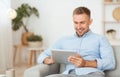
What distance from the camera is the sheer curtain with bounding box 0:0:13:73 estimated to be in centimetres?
478

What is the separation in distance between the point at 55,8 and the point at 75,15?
10.1ft

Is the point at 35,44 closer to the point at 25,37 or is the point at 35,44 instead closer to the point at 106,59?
the point at 25,37

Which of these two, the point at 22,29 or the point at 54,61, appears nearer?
the point at 54,61

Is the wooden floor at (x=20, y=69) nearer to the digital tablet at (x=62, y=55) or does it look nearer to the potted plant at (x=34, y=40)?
the potted plant at (x=34, y=40)

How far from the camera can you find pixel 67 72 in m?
2.37

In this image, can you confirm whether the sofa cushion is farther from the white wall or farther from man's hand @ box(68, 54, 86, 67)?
the white wall

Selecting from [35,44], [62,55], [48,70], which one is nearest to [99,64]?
[62,55]

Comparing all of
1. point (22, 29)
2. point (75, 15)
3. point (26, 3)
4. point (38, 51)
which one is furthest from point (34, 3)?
point (75, 15)

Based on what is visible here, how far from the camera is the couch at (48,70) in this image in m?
2.24

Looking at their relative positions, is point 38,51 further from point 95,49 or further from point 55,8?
point 95,49

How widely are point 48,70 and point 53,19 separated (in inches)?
123

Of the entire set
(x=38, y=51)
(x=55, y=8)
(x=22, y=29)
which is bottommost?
(x=38, y=51)

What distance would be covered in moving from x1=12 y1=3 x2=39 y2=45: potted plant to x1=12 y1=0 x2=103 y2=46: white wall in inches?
4.7

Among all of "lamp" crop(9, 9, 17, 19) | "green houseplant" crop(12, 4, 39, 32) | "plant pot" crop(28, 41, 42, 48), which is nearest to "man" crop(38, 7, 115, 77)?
"lamp" crop(9, 9, 17, 19)
